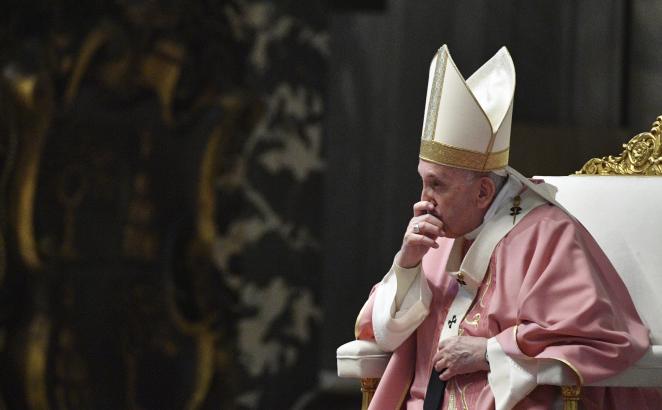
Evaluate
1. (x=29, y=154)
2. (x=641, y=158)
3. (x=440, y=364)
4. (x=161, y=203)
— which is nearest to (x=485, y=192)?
(x=440, y=364)

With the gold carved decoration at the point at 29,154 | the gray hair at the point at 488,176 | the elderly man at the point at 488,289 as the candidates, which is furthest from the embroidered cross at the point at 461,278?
the gold carved decoration at the point at 29,154

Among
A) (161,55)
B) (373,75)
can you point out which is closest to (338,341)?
(373,75)

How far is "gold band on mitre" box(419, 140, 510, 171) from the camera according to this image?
11.2ft

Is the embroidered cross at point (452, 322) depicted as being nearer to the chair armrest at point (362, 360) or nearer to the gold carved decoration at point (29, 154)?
the chair armrest at point (362, 360)

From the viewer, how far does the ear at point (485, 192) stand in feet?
11.3

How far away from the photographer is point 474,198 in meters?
3.44

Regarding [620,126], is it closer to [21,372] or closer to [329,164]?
[329,164]

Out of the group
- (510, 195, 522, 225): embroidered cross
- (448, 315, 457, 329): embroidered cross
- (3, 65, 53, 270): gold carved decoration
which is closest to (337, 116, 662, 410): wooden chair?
(448, 315, 457, 329): embroidered cross

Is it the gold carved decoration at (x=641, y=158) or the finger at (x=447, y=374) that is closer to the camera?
the finger at (x=447, y=374)

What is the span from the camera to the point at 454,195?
3.42m

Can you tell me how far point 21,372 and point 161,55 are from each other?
3.54 ft

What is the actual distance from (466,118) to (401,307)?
1.71ft

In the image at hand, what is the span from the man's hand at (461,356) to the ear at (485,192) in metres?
0.35

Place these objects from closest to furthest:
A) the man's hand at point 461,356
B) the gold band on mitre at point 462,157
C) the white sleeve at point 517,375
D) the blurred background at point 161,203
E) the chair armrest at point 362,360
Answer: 1. the white sleeve at point 517,375
2. the man's hand at point 461,356
3. the gold band on mitre at point 462,157
4. the chair armrest at point 362,360
5. the blurred background at point 161,203
